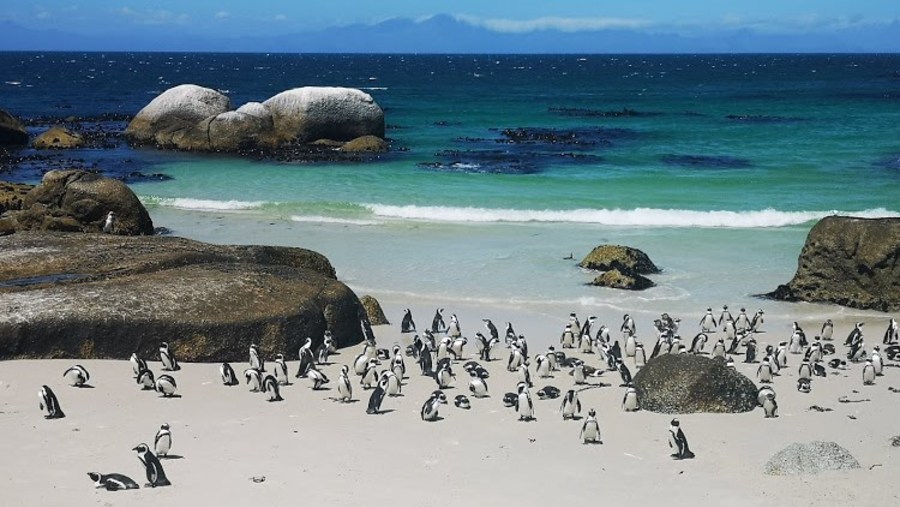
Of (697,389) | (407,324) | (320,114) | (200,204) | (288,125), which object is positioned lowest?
(200,204)

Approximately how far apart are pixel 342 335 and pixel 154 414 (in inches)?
164

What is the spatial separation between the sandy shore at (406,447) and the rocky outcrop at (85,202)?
9703mm

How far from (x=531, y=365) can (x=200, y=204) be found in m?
18.0

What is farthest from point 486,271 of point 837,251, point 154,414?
point 154,414

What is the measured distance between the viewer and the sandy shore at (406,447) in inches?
399

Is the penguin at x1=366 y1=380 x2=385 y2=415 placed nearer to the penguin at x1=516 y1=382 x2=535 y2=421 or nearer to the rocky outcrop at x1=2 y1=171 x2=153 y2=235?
the penguin at x1=516 y1=382 x2=535 y2=421

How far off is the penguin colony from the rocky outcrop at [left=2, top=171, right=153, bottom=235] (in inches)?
342

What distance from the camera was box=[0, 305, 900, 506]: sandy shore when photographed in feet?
33.3

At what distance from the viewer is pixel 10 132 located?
145 ft

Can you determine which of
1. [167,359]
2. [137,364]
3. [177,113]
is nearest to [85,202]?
[167,359]

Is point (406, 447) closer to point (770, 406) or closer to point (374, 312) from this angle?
point (770, 406)

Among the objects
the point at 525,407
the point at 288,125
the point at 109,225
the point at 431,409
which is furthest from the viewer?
the point at 288,125

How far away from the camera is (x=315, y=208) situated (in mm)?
30438

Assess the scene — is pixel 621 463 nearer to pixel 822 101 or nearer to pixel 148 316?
pixel 148 316
